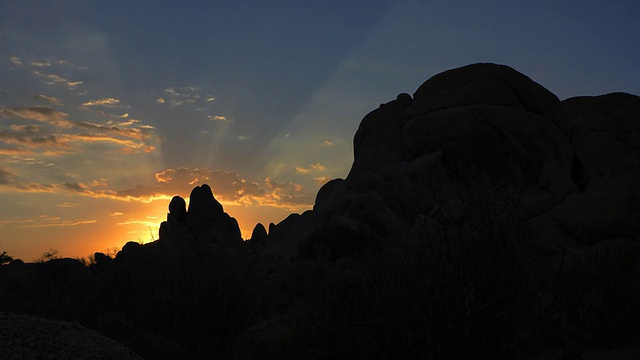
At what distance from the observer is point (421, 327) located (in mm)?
7039

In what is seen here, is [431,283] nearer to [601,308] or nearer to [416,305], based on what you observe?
[416,305]

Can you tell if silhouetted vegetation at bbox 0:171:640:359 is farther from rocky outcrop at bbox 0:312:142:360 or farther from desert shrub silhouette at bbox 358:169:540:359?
rocky outcrop at bbox 0:312:142:360

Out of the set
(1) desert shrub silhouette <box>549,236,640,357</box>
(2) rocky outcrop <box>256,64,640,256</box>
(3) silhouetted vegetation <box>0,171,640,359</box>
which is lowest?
(1) desert shrub silhouette <box>549,236,640,357</box>

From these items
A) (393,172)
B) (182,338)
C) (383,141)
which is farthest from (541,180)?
(182,338)

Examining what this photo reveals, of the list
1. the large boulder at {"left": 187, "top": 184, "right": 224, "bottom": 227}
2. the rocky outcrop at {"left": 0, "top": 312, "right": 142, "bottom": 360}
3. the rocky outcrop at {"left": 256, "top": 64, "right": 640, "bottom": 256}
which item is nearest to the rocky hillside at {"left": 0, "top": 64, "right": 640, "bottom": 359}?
the rocky outcrop at {"left": 256, "top": 64, "right": 640, "bottom": 256}

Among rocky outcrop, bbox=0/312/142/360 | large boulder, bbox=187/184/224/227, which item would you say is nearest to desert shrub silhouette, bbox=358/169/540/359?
rocky outcrop, bbox=0/312/142/360

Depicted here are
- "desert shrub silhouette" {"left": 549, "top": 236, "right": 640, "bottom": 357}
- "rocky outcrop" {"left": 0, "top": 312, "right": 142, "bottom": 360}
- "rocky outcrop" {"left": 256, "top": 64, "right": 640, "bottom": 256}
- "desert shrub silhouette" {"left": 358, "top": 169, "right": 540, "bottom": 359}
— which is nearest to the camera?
"desert shrub silhouette" {"left": 358, "top": 169, "right": 540, "bottom": 359}

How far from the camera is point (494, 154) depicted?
32.4 meters

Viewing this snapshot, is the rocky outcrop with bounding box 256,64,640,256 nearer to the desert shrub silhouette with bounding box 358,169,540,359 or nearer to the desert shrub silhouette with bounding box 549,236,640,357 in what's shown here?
the desert shrub silhouette with bounding box 549,236,640,357

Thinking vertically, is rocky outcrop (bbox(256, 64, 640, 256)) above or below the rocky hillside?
above

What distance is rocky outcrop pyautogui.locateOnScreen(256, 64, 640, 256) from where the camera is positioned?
29.0 m

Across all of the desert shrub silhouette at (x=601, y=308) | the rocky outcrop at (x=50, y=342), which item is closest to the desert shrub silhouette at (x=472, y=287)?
the desert shrub silhouette at (x=601, y=308)

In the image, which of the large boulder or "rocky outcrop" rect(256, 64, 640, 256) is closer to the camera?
"rocky outcrop" rect(256, 64, 640, 256)

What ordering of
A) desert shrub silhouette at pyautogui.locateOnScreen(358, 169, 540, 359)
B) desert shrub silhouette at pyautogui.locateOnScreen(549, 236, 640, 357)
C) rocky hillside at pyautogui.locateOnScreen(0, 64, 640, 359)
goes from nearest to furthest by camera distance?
desert shrub silhouette at pyautogui.locateOnScreen(358, 169, 540, 359), rocky hillside at pyautogui.locateOnScreen(0, 64, 640, 359), desert shrub silhouette at pyautogui.locateOnScreen(549, 236, 640, 357)
